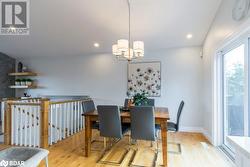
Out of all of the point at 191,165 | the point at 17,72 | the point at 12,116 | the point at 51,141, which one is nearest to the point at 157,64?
the point at 191,165

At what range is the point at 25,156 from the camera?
5.09 ft

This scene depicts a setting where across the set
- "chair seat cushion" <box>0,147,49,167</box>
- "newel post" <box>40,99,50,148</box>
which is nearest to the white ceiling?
"newel post" <box>40,99,50,148</box>

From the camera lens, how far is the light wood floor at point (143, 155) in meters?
2.80

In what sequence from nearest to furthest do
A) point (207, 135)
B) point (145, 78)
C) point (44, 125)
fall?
point (44, 125)
point (207, 135)
point (145, 78)

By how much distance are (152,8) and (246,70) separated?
204cm

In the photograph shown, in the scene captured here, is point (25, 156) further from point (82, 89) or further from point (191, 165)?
point (82, 89)

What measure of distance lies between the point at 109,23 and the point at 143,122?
247 centimetres

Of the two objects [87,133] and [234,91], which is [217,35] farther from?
[87,133]

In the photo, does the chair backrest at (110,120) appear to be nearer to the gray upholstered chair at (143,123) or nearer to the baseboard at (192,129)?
the gray upholstered chair at (143,123)

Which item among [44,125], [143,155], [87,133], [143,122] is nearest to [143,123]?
[143,122]

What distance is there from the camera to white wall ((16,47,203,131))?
4.80 meters

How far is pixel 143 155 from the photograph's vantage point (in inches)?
123

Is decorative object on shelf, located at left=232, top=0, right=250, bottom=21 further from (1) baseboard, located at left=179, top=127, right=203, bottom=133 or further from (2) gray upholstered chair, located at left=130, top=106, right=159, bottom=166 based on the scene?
(1) baseboard, located at left=179, top=127, right=203, bottom=133

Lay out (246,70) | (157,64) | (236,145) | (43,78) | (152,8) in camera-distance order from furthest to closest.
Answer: (43,78) < (157,64) < (152,8) < (246,70) < (236,145)
